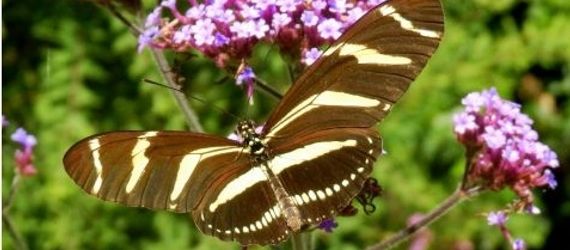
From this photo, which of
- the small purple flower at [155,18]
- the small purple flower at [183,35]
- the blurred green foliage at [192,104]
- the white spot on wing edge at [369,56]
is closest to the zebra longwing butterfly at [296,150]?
the white spot on wing edge at [369,56]

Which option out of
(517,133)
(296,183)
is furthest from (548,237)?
(296,183)

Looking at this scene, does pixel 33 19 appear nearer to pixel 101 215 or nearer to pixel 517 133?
pixel 101 215

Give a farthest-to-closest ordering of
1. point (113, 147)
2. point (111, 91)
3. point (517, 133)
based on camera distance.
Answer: point (111, 91) < point (517, 133) < point (113, 147)

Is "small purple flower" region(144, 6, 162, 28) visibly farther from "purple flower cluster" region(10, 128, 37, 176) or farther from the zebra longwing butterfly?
"purple flower cluster" region(10, 128, 37, 176)

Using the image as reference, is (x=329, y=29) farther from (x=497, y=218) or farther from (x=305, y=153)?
(x=497, y=218)

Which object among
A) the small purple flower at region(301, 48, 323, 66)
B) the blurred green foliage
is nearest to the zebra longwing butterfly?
the small purple flower at region(301, 48, 323, 66)

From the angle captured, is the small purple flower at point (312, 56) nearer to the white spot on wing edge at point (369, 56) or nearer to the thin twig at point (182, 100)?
the white spot on wing edge at point (369, 56)

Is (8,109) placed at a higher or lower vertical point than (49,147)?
higher
